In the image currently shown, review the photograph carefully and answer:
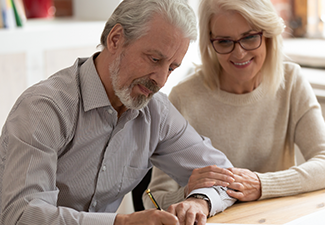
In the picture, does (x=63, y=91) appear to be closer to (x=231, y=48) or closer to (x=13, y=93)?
(x=231, y=48)

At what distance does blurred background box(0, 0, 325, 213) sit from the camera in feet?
8.65

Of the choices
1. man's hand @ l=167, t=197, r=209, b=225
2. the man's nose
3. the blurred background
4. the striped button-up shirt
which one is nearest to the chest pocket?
the striped button-up shirt

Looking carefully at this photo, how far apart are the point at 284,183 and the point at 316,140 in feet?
1.09

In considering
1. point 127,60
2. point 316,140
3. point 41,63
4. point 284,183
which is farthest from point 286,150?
point 41,63

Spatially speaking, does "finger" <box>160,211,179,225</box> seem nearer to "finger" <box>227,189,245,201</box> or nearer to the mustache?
"finger" <box>227,189,245,201</box>

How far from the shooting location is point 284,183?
1552 mm

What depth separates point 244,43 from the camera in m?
1.78

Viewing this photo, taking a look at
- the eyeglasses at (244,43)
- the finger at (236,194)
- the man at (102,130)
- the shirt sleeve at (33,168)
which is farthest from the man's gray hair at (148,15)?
the finger at (236,194)

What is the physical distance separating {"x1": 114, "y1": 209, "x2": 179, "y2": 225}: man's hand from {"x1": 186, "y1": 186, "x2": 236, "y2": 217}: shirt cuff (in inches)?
8.3

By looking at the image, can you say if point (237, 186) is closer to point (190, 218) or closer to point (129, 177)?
point (190, 218)

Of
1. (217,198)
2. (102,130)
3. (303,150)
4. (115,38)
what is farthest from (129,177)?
(303,150)

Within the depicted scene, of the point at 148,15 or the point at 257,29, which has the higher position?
the point at 148,15

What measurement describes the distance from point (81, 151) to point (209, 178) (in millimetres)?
465

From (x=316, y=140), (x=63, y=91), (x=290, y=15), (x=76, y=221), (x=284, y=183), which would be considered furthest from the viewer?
(x=290, y=15)
